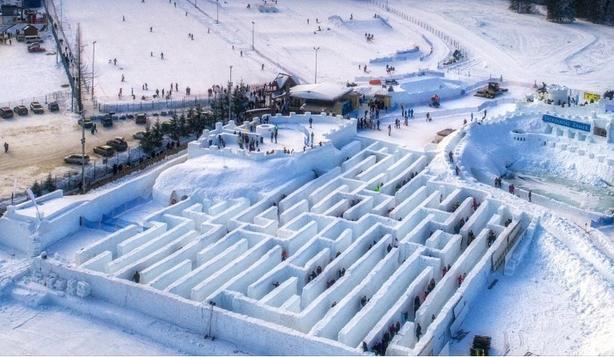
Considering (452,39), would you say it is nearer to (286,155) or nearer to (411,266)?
(286,155)

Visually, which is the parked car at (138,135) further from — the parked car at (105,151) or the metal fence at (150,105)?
the metal fence at (150,105)

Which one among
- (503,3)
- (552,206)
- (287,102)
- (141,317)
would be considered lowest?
(141,317)

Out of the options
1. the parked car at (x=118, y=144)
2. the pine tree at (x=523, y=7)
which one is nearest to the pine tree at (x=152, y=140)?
the parked car at (x=118, y=144)

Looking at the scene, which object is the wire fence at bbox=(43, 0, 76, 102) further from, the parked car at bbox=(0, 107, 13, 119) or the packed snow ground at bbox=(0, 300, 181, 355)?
the packed snow ground at bbox=(0, 300, 181, 355)

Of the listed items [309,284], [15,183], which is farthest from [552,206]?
[15,183]

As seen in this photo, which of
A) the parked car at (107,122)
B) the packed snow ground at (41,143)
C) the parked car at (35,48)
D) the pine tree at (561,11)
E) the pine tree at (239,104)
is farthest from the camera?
the pine tree at (561,11)

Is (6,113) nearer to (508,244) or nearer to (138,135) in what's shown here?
(138,135)
